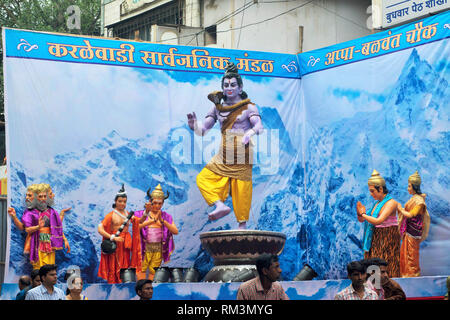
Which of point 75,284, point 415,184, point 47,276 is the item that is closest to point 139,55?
point 415,184

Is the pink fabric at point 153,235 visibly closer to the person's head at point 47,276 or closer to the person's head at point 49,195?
the person's head at point 49,195

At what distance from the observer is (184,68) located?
40.3ft

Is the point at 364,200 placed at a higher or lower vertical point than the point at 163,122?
lower

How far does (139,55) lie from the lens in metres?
12.0

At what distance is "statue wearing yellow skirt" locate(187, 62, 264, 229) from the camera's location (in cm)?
1211

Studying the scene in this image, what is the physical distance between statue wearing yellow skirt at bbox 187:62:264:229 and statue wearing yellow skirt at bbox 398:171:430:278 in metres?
2.49

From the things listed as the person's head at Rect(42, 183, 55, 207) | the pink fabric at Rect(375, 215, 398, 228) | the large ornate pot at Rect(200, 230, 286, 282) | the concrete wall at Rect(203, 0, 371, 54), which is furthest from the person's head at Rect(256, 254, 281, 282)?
the concrete wall at Rect(203, 0, 371, 54)

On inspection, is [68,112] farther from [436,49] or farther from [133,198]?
[436,49]
